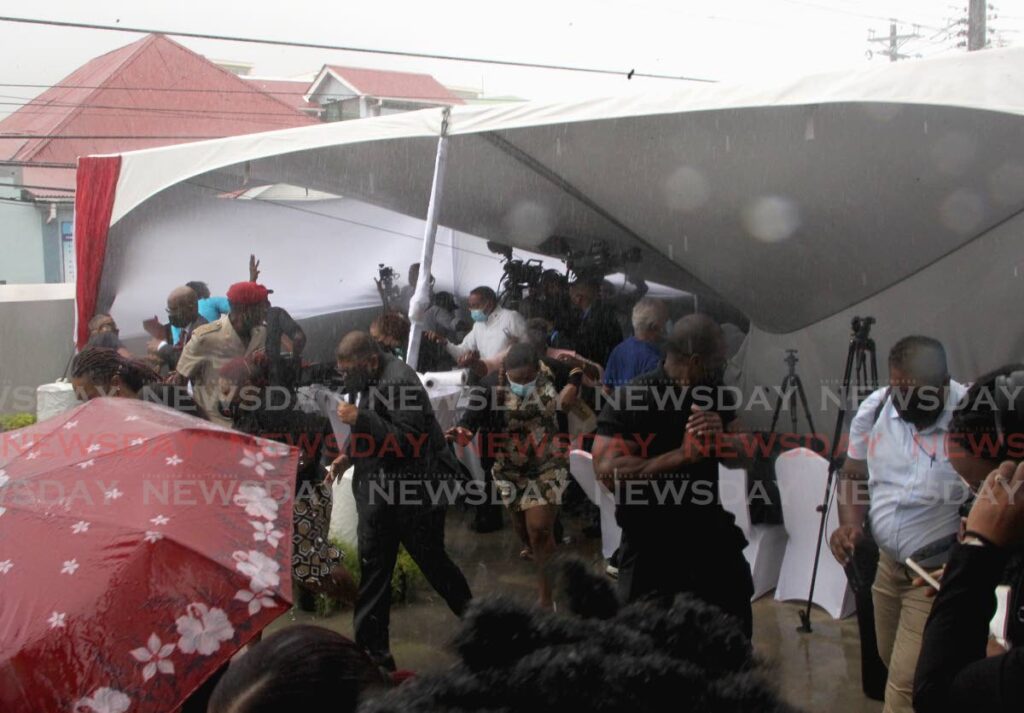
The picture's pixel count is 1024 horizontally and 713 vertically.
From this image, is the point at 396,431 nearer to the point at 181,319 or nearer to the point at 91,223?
the point at 181,319

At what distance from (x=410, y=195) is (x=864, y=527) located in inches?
210

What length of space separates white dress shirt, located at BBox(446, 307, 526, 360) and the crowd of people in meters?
0.02

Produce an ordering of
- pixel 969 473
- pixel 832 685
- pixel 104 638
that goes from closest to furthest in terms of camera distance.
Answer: pixel 104 638, pixel 969 473, pixel 832 685

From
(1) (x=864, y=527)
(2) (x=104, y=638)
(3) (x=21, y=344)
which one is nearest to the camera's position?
(2) (x=104, y=638)

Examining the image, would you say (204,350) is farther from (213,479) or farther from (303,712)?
(303,712)

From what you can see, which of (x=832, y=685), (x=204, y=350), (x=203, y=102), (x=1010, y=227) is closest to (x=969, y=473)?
(x=832, y=685)

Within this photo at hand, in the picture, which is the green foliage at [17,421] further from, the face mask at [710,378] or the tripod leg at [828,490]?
the face mask at [710,378]

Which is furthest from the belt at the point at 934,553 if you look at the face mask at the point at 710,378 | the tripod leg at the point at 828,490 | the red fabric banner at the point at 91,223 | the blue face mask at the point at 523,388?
the red fabric banner at the point at 91,223

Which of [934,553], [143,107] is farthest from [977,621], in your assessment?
[143,107]

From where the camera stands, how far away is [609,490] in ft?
11.2

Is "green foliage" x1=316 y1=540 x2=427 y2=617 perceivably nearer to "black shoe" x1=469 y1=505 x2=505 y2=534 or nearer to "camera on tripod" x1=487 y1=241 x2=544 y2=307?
"black shoe" x1=469 y1=505 x2=505 y2=534

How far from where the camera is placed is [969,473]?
2.35 m

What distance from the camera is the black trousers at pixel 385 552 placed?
4.51 metres

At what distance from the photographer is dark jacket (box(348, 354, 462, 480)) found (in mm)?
4457
